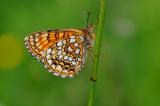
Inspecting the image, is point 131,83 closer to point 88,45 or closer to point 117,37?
point 117,37

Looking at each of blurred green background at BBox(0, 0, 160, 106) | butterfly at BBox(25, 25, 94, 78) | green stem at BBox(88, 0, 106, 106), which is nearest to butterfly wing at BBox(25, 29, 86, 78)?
butterfly at BBox(25, 25, 94, 78)

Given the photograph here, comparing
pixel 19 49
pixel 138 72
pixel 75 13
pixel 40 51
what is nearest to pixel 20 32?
pixel 19 49

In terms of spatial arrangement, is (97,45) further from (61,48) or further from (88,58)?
(88,58)

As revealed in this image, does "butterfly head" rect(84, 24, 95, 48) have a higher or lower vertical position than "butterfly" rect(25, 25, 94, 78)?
higher

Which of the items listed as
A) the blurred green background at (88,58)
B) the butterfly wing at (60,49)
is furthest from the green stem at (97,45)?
the blurred green background at (88,58)

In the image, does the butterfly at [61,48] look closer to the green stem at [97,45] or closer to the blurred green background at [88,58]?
the green stem at [97,45]

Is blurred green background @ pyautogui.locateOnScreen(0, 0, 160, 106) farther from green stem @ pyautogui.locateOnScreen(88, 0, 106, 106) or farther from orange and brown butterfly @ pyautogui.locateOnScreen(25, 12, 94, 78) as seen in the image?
green stem @ pyautogui.locateOnScreen(88, 0, 106, 106)

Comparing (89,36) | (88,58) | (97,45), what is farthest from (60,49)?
(88,58)

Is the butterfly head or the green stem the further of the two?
the butterfly head
